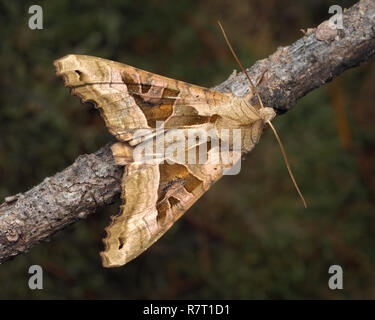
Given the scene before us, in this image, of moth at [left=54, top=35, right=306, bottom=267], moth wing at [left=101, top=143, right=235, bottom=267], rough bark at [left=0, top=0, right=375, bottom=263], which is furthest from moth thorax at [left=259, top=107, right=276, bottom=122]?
moth wing at [left=101, top=143, right=235, bottom=267]

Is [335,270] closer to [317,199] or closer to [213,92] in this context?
[317,199]

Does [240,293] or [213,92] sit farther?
[240,293]

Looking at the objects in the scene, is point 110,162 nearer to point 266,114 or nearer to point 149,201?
point 149,201

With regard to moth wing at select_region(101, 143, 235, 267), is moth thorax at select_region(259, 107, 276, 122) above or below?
above

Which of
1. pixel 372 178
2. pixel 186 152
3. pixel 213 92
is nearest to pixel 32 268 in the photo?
pixel 186 152

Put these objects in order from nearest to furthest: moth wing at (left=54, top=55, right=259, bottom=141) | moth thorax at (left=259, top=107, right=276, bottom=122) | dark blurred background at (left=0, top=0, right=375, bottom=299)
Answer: moth wing at (left=54, top=55, right=259, bottom=141), moth thorax at (left=259, top=107, right=276, bottom=122), dark blurred background at (left=0, top=0, right=375, bottom=299)

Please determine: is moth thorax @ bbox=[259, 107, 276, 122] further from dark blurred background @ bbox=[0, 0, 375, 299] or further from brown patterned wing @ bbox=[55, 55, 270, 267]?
dark blurred background @ bbox=[0, 0, 375, 299]

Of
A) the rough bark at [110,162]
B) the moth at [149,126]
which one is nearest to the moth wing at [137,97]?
the moth at [149,126]

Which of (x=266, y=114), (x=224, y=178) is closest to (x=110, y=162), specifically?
(x=266, y=114)
